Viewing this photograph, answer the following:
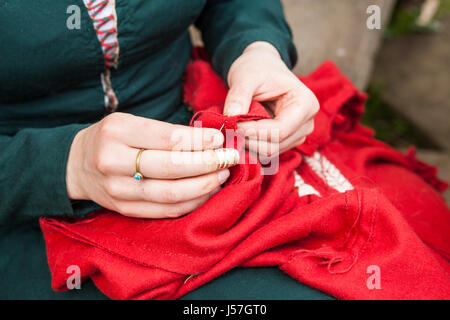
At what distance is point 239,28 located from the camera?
0.87 meters

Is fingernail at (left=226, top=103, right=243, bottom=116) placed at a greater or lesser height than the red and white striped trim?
lesser

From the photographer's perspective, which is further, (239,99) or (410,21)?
(410,21)

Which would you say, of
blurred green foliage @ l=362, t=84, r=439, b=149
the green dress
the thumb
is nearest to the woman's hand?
the thumb

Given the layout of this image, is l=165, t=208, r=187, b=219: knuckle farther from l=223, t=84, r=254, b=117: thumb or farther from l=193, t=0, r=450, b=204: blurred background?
l=193, t=0, r=450, b=204: blurred background

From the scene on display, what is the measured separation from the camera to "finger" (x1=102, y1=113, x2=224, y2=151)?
Answer: 1.73ft

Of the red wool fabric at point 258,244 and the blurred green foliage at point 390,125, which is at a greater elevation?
the red wool fabric at point 258,244

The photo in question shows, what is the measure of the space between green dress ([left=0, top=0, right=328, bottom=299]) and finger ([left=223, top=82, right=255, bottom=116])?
0.17 m

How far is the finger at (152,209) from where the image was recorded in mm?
578

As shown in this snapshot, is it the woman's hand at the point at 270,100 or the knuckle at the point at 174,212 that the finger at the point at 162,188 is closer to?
the knuckle at the point at 174,212

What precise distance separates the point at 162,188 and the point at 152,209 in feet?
0.19

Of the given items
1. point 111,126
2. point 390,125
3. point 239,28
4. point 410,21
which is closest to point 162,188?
point 111,126

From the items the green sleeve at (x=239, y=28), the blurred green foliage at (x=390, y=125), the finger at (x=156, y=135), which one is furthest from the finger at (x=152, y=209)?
the blurred green foliage at (x=390, y=125)

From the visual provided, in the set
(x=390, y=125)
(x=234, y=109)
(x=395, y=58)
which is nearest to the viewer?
(x=234, y=109)

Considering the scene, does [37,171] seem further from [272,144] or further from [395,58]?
[395,58]
